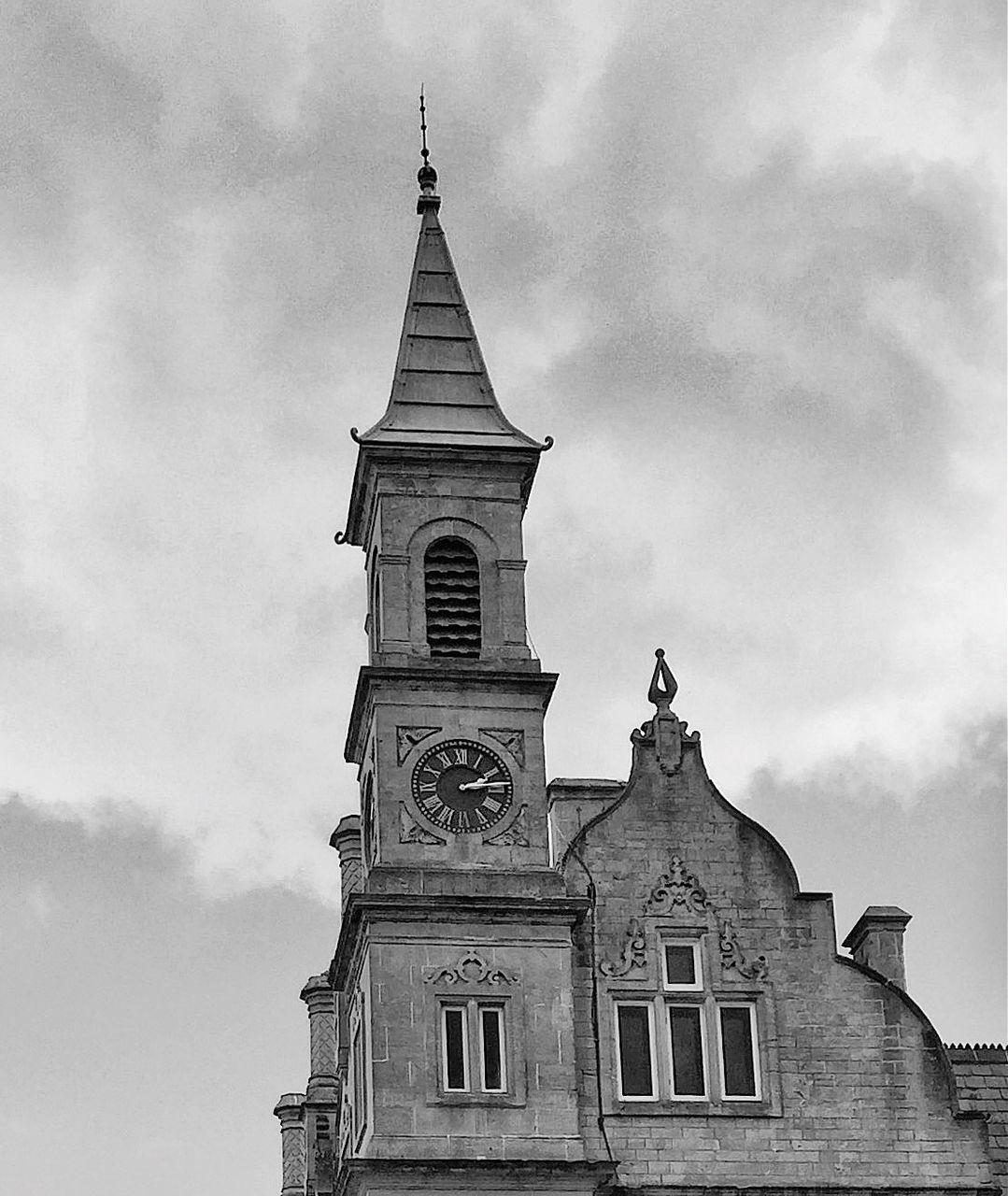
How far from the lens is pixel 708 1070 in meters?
41.1

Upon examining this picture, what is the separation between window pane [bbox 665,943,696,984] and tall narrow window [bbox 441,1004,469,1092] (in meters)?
3.37

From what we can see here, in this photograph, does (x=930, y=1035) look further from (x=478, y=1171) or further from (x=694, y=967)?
(x=478, y=1171)

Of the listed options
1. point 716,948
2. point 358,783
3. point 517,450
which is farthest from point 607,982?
point 517,450

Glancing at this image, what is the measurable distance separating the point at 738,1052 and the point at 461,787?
578 centimetres

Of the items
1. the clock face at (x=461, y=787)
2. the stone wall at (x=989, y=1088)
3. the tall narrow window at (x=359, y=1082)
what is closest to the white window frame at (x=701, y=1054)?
the stone wall at (x=989, y=1088)

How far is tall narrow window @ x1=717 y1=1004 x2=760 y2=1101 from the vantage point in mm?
41094

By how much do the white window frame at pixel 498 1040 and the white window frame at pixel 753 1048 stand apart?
3354mm

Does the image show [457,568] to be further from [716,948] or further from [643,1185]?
[643,1185]

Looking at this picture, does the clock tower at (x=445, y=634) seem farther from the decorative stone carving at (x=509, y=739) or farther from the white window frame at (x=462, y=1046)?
the white window frame at (x=462, y=1046)

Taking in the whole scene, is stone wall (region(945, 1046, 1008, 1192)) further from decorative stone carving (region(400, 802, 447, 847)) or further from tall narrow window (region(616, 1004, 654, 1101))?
decorative stone carving (region(400, 802, 447, 847))

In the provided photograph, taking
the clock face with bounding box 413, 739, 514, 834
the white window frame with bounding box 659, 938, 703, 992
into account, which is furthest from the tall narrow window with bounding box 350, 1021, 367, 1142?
the white window frame with bounding box 659, 938, 703, 992

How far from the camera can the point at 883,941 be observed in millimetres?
43219

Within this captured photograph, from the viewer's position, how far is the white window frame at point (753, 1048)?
41000mm

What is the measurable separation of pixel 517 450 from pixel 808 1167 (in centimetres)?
1208
